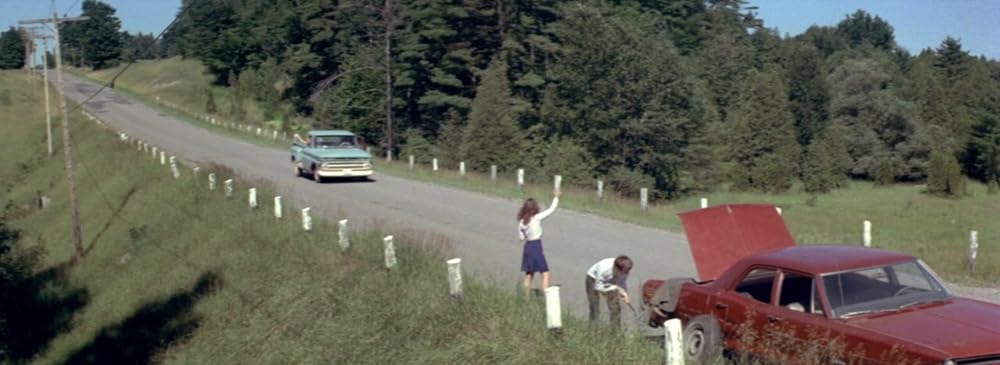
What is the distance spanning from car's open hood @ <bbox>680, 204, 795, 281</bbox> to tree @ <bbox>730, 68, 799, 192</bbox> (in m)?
53.6

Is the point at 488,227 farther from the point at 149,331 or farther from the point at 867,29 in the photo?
the point at 867,29

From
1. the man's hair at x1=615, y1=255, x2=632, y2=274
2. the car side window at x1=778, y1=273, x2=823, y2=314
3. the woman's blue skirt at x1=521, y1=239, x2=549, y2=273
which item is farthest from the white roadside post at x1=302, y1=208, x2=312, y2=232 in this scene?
the car side window at x1=778, y1=273, x2=823, y2=314

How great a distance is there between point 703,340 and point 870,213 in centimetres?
3636

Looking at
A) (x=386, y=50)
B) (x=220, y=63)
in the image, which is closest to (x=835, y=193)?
(x=386, y=50)

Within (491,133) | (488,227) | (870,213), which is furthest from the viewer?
(491,133)

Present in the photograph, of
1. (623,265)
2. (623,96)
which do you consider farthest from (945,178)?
(623,265)

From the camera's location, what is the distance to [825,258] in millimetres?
8898

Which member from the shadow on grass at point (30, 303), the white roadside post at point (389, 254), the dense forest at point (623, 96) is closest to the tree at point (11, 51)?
the dense forest at point (623, 96)

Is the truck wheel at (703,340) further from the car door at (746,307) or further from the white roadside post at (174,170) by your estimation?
the white roadside post at (174,170)

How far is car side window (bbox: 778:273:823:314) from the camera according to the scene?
8.52 metres

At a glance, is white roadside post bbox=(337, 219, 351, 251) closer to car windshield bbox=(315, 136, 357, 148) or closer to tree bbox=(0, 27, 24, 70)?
car windshield bbox=(315, 136, 357, 148)

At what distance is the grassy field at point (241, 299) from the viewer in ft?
33.6

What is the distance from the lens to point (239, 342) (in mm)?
15070

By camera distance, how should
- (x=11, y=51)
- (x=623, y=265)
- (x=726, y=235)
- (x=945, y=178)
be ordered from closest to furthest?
(x=623, y=265) → (x=726, y=235) → (x=945, y=178) → (x=11, y=51)
